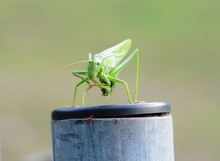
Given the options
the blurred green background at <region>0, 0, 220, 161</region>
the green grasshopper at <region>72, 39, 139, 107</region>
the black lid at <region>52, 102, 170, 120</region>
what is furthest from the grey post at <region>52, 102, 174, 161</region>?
the blurred green background at <region>0, 0, 220, 161</region>

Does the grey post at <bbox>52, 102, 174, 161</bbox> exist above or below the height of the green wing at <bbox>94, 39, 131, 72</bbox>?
below

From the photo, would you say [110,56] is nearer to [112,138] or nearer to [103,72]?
[103,72]

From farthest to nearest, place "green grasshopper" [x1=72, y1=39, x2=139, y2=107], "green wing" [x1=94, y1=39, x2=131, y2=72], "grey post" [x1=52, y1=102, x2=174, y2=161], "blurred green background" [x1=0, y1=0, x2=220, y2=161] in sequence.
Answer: "blurred green background" [x1=0, y1=0, x2=220, y2=161] < "green wing" [x1=94, y1=39, x2=131, y2=72] < "green grasshopper" [x1=72, y1=39, x2=139, y2=107] < "grey post" [x1=52, y1=102, x2=174, y2=161]

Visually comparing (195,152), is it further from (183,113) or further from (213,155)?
(183,113)

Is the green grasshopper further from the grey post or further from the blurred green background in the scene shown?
the blurred green background

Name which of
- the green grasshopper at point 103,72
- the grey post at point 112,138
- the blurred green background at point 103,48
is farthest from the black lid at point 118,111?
the blurred green background at point 103,48

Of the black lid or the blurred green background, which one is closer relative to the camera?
the black lid

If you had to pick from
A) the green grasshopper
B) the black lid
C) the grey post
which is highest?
the green grasshopper

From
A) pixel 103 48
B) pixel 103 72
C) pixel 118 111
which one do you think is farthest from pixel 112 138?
pixel 103 48
